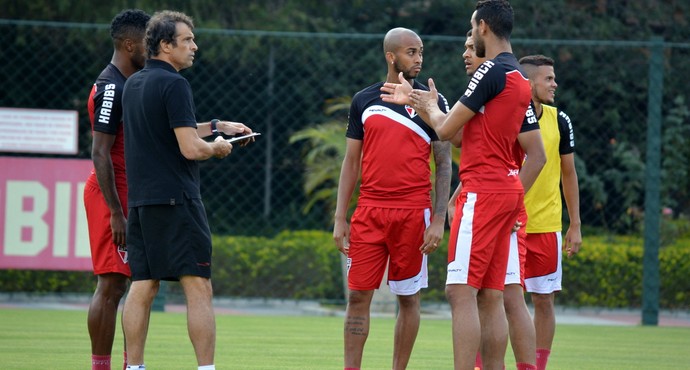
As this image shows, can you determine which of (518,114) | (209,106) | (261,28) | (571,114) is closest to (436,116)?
(518,114)

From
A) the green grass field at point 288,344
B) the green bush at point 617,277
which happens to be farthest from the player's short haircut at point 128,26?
the green bush at point 617,277

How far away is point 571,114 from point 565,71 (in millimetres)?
1347

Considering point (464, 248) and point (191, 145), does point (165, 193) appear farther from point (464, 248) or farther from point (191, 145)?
point (464, 248)

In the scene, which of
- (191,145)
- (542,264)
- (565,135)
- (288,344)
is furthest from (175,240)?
(288,344)

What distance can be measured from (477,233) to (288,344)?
12.9ft

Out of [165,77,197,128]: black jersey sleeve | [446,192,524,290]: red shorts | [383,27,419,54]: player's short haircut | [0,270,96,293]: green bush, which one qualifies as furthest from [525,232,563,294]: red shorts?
[0,270,96,293]: green bush

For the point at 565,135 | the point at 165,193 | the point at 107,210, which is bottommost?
the point at 107,210

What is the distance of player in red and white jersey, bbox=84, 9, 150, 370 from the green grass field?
1085 mm

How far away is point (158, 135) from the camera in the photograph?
20.0ft

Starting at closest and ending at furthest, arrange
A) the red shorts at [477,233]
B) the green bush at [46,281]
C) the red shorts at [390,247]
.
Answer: the red shorts at [477,233] < the red shorts at [390,247] < the green bush at [46,281]

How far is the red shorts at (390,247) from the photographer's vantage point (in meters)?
6.91

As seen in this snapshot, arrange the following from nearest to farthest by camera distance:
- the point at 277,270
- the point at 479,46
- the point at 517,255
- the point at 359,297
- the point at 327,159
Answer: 1. the point at 479,46
2. the point at 517,255
3. the point at 359,297
4. the point at 277,270
5. the point at 327,159

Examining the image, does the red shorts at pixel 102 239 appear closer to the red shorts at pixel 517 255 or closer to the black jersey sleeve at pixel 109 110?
the black jersey sleeve at pixel 109 110

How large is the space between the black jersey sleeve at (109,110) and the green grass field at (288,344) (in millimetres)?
1865
